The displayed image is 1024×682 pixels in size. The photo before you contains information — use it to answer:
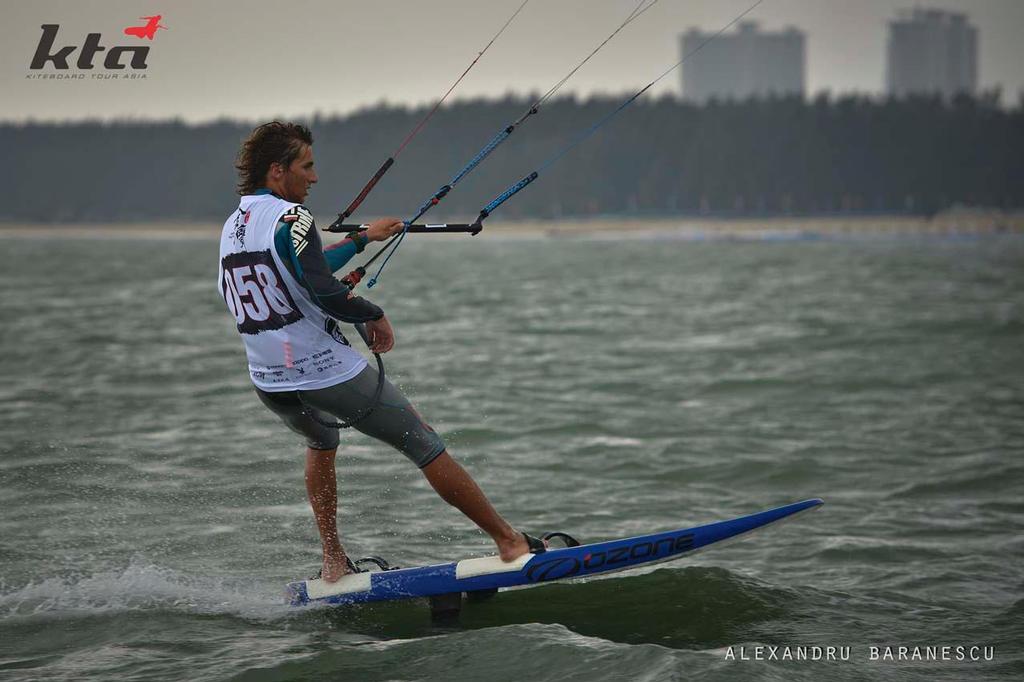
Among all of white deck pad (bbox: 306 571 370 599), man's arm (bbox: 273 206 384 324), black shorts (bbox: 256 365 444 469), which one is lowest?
white deck pad (bbox: 306 571 370 599)

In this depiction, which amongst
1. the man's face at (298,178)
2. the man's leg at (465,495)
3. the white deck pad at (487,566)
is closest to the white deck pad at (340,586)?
the white deck pad at (487,566)

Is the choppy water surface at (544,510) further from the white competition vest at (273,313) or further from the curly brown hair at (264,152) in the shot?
the curly brown hair at (264,152)

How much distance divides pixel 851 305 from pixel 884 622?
31.2m

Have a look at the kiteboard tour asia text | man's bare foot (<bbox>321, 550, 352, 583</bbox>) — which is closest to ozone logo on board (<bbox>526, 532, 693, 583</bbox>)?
the kiteboard tour asia text

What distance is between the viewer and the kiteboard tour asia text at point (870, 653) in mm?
6219

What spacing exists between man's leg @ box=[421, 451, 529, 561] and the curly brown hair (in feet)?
5.07

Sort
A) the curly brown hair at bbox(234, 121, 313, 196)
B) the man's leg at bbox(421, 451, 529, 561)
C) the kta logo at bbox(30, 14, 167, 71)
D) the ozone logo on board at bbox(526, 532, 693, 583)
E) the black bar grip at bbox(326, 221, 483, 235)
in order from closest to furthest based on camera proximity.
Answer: the curly brown hair at bbox(234, 121, 313, 196), the black bar grip at bbox(326, 221, 483, 235), the man's leg at bbox(421, 451, 529, 561), the ozone logo on board at bbox(526, 532, 693, 583), the kta logo at bbox(30, 14, 167, 71)

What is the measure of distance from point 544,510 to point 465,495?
2985mm

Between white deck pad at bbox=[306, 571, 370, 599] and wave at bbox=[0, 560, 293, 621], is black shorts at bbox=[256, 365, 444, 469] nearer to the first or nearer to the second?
white deck pad at bbox=[306, 571, 370, 599]

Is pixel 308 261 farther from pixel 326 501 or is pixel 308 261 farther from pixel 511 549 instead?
pixel 511 549

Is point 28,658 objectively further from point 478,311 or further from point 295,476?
point 478,311

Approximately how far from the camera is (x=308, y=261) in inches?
230

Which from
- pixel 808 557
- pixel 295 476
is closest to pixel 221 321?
pixel 295 476

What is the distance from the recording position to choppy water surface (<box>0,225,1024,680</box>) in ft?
20.6
